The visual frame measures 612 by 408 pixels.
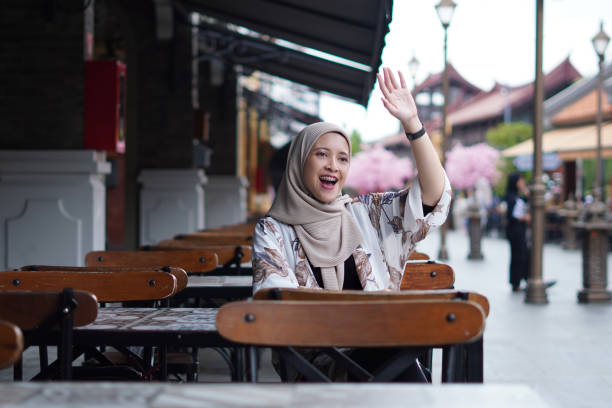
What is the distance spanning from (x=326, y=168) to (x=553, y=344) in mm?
4528

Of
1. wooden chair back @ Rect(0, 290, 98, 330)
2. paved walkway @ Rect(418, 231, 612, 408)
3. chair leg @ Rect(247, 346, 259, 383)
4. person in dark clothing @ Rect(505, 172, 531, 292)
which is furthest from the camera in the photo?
person in dark clothing @ Rect(505, 172, 531, 292)

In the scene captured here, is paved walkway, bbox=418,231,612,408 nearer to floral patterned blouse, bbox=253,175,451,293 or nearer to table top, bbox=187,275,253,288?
floral patterned blouse, bbox=253,175,451,293

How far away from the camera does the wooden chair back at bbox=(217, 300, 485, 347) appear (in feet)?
6.55

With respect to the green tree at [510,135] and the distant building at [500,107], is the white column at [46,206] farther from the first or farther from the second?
the distant building at [500,107]

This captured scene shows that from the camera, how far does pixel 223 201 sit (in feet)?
54.4

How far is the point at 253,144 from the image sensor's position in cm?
3008

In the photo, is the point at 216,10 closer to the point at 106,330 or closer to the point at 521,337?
the point at 521,337

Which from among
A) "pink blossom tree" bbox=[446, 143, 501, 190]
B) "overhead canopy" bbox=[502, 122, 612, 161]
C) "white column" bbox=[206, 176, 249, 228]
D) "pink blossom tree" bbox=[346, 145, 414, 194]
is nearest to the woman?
"white column" bbox=[206, 176, 249, 228]

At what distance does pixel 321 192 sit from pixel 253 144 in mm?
27053

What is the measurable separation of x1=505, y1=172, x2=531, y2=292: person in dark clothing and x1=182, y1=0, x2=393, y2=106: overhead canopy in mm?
2480

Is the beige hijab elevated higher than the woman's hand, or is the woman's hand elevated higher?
the woman's hand

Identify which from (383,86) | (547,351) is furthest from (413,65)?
(383,86)

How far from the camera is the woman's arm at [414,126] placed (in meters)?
2.99

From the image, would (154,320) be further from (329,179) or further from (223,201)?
(223,201)
